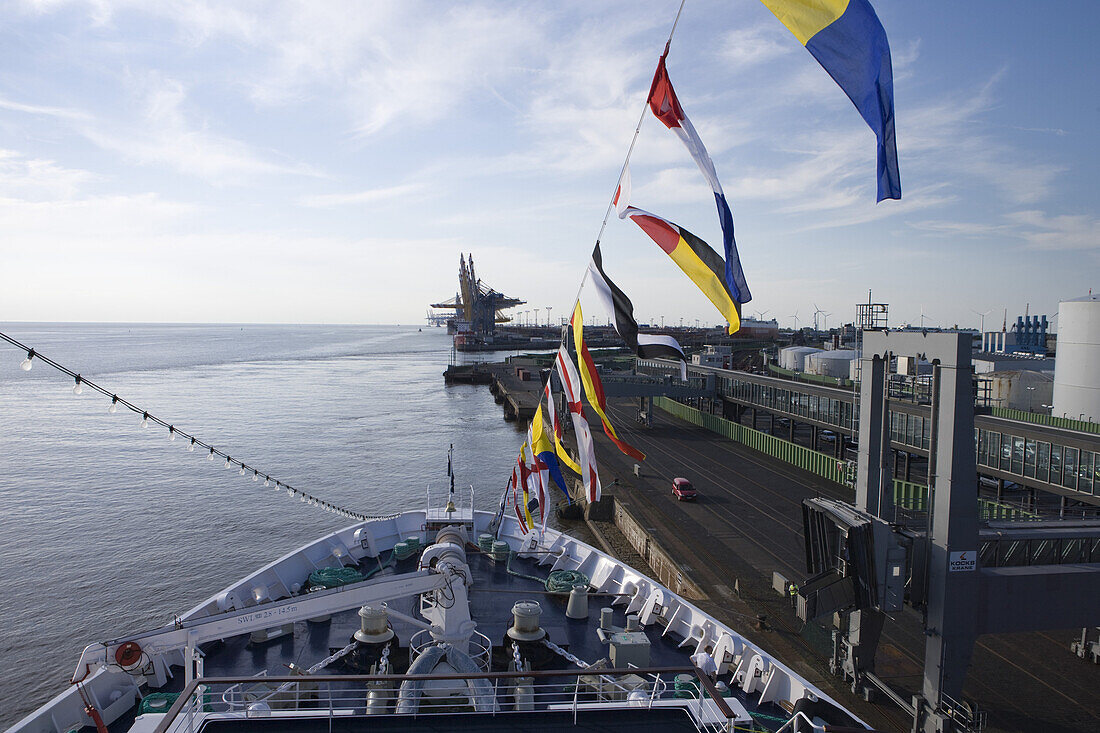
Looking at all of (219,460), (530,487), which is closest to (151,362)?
(219,460)

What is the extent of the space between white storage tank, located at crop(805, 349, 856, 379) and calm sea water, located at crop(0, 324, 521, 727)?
105 ft

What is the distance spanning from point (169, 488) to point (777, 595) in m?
37.5

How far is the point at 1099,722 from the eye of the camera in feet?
43.0

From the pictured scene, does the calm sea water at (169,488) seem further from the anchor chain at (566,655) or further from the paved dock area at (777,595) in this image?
the anchor chain at (566,655)

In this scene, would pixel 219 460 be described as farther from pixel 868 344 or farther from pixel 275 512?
pixel 868 344

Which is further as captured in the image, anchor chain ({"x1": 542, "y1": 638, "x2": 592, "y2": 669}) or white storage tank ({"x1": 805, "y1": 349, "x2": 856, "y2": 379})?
white storage tank ({"x1": 805, "y1": 349, "x2": 856, "y2": 379})

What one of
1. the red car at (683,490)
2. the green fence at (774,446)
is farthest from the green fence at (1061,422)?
the red car at (683,490)

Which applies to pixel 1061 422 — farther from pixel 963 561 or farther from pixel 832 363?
pixel 832 363

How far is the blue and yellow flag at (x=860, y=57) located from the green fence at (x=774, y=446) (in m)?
28.9

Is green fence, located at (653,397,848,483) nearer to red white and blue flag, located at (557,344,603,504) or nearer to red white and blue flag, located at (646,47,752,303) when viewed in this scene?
red white and blue flag, located at (557,344,603,504)

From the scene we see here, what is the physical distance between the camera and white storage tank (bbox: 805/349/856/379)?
209 ft

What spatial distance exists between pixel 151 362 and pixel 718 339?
150 metres

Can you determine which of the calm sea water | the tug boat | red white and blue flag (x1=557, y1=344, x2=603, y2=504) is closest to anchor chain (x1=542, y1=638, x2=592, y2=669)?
the tug boat

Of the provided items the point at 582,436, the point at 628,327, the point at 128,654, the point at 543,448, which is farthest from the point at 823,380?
the point at 128,654
